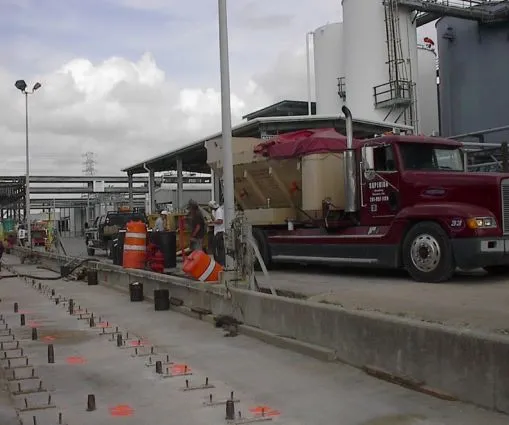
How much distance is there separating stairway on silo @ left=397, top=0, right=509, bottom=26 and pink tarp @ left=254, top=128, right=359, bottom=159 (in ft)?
77.7

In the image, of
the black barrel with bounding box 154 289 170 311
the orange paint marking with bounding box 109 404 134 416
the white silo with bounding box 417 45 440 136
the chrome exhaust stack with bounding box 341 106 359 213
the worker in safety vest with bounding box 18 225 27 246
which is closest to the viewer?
the orange paint marking with bounding box 109 404 134 416

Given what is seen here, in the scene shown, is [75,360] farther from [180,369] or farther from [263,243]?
[263,243]

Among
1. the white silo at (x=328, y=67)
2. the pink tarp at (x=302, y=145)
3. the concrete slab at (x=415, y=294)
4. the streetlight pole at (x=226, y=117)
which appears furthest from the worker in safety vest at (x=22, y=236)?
the streetlight pole at (x=226, y=117)

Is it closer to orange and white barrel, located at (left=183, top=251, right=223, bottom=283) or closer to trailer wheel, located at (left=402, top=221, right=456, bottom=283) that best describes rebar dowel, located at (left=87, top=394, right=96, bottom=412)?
orange and white barrel, located at (left=183, top=251, right=223, bottom=283)

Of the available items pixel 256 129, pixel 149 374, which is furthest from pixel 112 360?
pixel 256 129

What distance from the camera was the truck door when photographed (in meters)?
11.5

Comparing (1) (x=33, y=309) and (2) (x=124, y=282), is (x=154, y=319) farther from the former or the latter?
(2) (x=124, y=282)

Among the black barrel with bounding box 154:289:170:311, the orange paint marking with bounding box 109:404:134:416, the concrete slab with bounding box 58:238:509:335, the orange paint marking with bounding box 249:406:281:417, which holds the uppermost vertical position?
the concrete slab with bounding box 58:238:509:335

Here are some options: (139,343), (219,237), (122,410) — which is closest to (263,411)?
(122,410)

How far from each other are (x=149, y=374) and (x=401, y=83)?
97.1ft

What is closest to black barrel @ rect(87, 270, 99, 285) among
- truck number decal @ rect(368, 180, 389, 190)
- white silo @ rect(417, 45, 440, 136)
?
truck number decal @ rect(368, 180, 389, 190)

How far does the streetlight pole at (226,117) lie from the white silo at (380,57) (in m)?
24.4

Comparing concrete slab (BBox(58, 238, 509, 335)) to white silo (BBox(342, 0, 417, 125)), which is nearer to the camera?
concrete slab (BBox(58, 238, 509, 335))

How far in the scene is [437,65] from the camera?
44.5 meters
